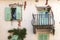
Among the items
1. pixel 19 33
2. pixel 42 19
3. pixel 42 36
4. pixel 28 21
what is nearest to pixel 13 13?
pixel 28 21

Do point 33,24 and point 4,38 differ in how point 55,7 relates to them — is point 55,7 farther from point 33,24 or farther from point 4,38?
point 4,38

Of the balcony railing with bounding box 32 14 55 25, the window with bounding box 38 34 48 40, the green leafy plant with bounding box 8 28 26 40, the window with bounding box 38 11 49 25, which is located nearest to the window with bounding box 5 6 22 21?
the green leafy plant with bounding box 8 28 26 40

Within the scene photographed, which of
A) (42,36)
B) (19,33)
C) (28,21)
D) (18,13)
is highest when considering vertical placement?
(18,13)

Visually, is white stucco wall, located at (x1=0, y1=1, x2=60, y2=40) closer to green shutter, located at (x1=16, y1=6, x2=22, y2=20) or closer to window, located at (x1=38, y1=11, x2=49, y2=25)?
green shutter, located at (x1=16, y1=6, x2=22, y2=20)

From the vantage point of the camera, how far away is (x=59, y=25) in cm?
793

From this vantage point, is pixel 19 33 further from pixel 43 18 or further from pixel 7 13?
pixel 43 18

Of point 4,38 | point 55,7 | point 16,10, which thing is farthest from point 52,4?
point 4,38

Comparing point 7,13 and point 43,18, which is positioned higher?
point 7,13

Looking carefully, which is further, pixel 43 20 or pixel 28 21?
pixel 28 21

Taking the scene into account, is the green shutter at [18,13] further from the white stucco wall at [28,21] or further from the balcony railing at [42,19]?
the balcony railing at [42,19]

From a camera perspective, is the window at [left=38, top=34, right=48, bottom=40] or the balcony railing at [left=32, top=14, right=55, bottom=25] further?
the window at [left=38, top=34, right=48, bottom=40]

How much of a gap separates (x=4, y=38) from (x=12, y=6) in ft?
3.25

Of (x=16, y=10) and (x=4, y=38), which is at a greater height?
(x=16, y=10)

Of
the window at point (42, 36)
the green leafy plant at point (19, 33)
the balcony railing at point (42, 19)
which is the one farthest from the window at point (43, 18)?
the green leafy plant at point (19, 33)
